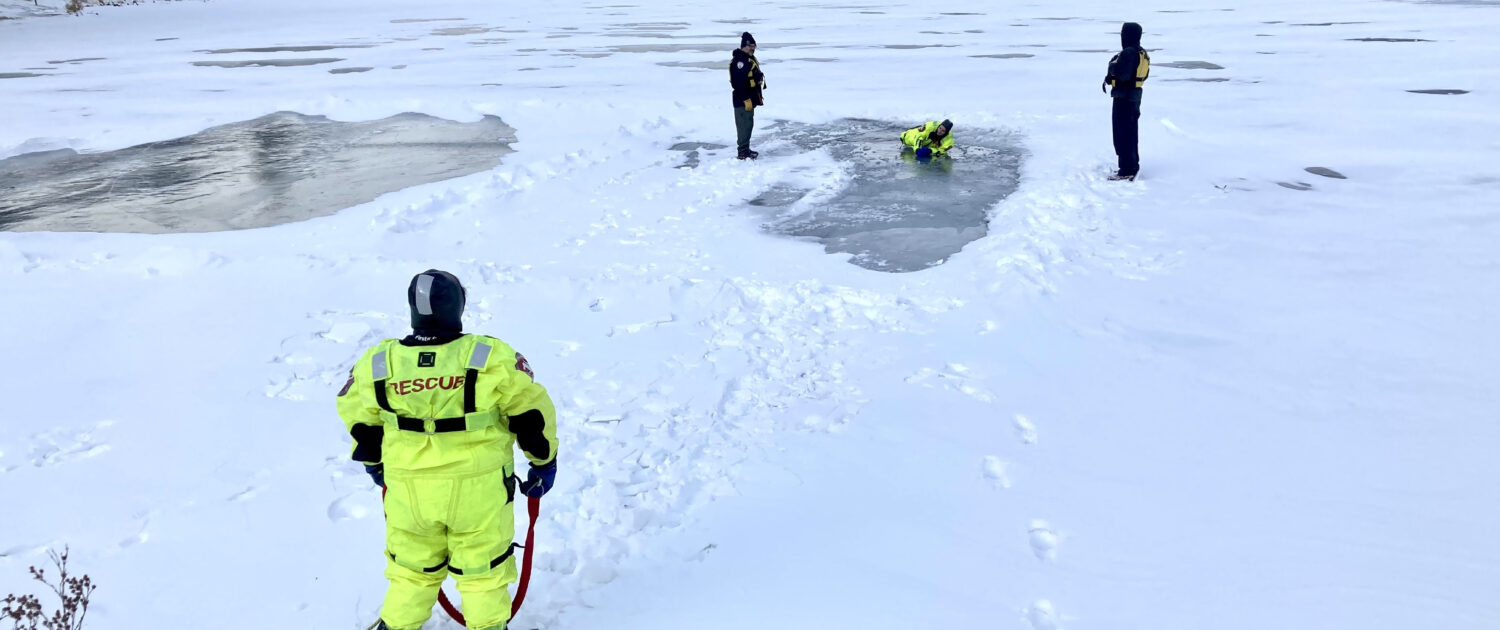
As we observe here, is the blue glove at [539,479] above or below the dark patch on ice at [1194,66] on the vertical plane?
below

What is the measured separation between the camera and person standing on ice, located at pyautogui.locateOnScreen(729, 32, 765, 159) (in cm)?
1016

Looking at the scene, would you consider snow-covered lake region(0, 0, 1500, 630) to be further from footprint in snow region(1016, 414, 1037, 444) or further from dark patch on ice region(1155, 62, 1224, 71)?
dark patch on ice region(1155, 62, 1224, 71)

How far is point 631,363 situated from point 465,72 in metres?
14.1

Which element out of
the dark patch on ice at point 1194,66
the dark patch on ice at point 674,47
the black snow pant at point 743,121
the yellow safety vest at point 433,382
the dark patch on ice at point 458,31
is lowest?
the yellow safety vest at point 433,382

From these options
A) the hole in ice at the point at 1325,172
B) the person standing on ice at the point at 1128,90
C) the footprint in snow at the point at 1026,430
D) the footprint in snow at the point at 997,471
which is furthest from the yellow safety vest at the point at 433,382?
the hole in ice at the point at 1325,172

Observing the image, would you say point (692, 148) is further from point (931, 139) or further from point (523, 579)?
point (523, 579)

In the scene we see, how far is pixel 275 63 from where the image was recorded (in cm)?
2058

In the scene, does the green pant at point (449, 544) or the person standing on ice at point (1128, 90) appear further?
the person standing on ice at point (1128, 90)

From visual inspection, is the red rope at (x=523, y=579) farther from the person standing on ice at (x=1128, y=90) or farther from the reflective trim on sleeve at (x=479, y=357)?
the person standing on ice at (x=1128, y=90)

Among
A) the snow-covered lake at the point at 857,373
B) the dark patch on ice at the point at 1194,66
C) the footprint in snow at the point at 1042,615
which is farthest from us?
the dark patch on ice at the point at 1194,66

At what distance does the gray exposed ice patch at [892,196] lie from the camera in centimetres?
749

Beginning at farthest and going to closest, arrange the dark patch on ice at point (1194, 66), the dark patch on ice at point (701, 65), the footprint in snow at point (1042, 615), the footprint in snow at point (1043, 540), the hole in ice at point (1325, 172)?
the dark patch on ice at point (701, 65), the dark patch on ice at point (1194, 66), the hole in ice at point (1325, 172), the footprint in snow at point (1043, 540), the footprint in snow at point (1042, 615)

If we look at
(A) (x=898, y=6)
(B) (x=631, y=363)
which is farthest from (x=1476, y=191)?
(A) (x=898, y=6)

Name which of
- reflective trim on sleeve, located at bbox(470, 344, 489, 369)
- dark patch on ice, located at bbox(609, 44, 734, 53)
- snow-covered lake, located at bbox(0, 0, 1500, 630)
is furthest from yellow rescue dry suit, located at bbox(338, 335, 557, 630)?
dark patch on ice, located at bbox(609, 44, 734, 53)
